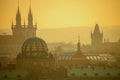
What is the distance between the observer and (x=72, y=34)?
2254 inches

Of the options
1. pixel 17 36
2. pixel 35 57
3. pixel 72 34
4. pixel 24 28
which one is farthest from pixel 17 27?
pixel 35 57

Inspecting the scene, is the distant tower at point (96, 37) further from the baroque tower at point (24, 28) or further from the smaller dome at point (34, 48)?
the smaller dome at point (34, 48)

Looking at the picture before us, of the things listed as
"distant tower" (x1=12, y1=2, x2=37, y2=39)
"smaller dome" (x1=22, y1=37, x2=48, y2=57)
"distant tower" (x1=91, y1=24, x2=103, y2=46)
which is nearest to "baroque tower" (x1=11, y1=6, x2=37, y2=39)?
"distant tower" (x1=12, y1=2, x2=37, y2=39)

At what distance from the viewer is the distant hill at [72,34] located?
50891 millimetres

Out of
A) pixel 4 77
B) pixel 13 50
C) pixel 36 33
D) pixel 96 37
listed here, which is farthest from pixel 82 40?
pixel 4 77

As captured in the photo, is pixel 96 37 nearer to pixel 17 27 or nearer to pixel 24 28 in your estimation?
pixel 24 28

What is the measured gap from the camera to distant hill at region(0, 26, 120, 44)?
50891mm

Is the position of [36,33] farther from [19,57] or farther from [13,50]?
[19,57]

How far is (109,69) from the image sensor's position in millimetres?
26406

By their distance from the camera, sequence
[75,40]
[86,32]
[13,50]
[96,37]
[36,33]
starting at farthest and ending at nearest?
[75,40], [86,32], [96,37], [36,33], [13,50]

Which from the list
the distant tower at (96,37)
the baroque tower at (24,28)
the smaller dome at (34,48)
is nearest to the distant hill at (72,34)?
the distant tower at (96,37)

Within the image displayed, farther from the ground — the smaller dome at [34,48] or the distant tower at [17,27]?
the distant tower at [17,27]

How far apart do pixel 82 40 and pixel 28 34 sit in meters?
14.8

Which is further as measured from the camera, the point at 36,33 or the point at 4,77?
the point at 36,33
